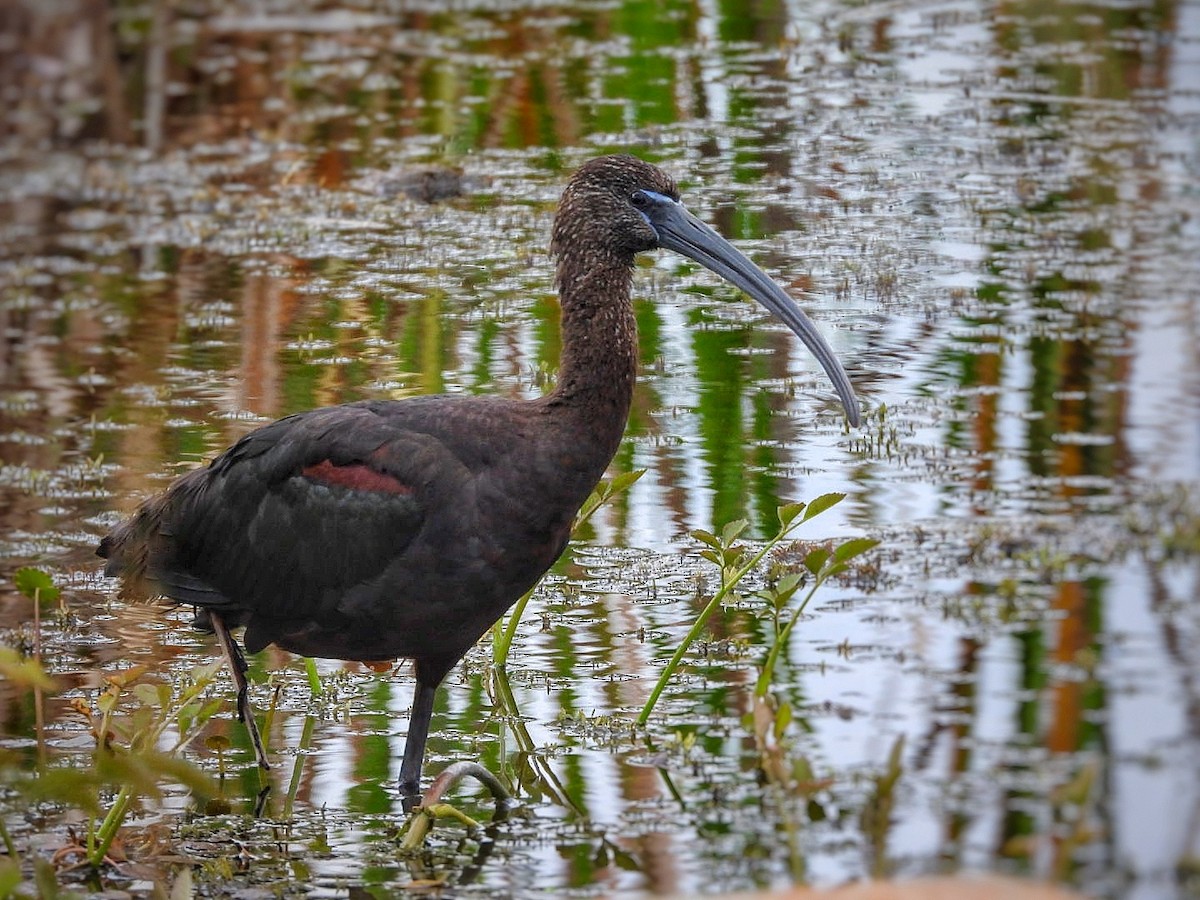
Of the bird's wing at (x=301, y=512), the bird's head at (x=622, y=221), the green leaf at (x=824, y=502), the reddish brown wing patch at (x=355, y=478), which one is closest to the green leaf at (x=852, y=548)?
the green leaf at (x=824, y=502)

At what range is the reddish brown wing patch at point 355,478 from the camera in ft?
18.6

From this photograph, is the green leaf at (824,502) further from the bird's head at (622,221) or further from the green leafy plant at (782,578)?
the bird's head at (622,221)

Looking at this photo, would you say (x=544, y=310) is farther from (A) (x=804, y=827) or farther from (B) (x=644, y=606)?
(A) (x=804, y=827)

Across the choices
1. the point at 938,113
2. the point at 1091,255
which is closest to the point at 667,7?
the point at 938,113

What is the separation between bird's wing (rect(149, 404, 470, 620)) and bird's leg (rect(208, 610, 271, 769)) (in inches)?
3.6

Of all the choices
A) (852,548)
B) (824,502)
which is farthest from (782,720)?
(824,502)

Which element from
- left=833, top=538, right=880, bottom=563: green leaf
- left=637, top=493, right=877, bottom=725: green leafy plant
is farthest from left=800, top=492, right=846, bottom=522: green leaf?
left=833, top=538, right=880, bottom=563: green leaf

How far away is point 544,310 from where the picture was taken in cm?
1057

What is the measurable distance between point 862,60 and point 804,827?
35.1 ft

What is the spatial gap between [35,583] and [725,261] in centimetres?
226

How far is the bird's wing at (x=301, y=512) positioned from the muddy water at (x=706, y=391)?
39 centimetres

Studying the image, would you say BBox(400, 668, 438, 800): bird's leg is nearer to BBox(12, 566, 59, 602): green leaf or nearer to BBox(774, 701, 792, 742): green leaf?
BBox(12, 566, 59, 602): green leaf

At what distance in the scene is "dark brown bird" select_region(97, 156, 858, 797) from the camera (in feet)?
18.1

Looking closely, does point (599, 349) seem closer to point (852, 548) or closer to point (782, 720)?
point (852, 548)
